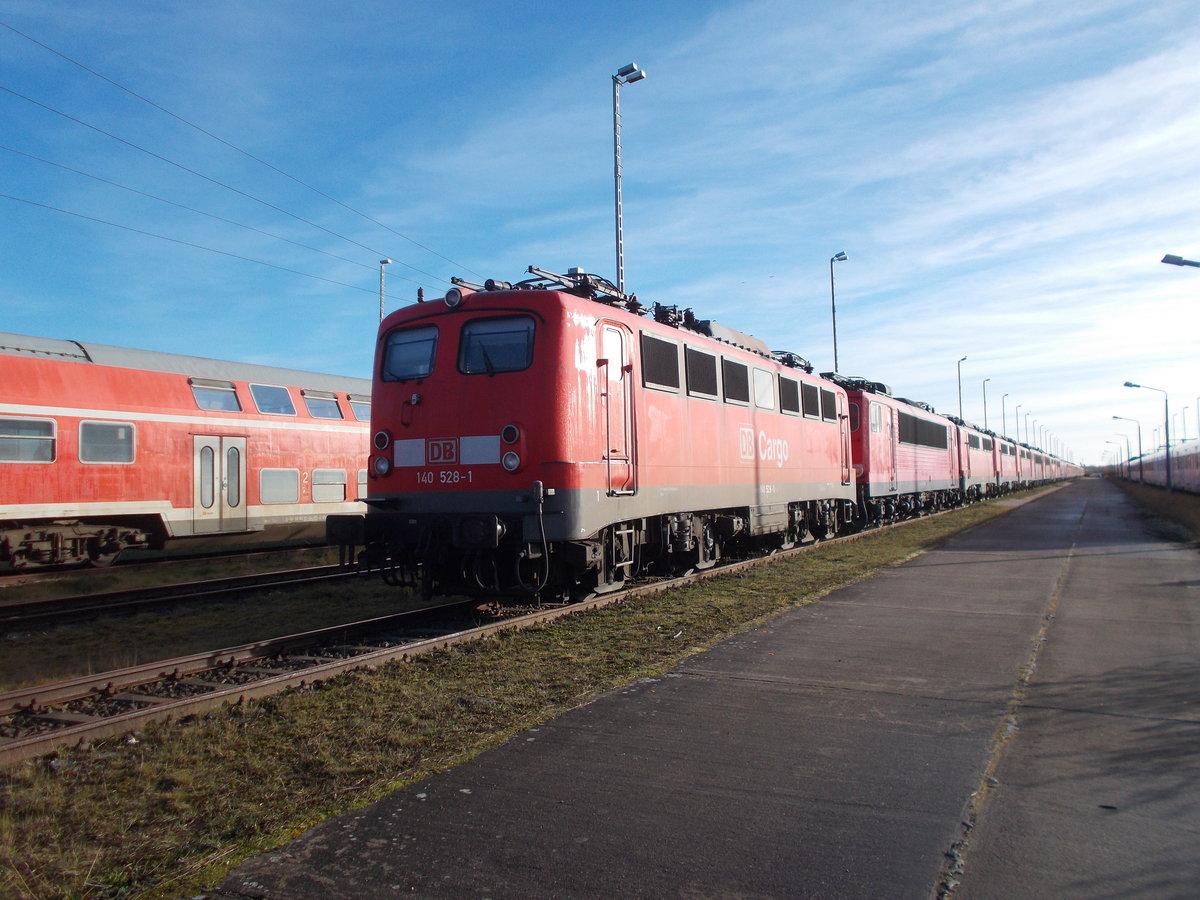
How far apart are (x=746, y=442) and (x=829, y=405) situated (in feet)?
18.5

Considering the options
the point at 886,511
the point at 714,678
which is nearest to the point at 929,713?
the point at 714,678

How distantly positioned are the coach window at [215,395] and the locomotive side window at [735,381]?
9685 mm

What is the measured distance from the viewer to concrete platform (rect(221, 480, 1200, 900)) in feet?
10.7

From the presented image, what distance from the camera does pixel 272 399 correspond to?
1736cm

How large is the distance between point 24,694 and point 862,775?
5.34m

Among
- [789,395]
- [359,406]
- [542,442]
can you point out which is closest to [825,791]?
[542,442]

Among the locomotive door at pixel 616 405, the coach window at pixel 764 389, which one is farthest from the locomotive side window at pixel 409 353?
the coach window at pixel 764 389

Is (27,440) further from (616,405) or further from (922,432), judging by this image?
(922,432)

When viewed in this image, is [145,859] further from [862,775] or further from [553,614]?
[553,614]

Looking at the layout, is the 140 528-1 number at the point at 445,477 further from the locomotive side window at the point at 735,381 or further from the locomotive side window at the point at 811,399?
the locomotive side window at the point at 811,399

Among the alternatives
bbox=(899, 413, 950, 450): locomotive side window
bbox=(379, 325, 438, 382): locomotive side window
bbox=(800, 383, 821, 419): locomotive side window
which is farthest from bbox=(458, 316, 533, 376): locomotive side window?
bbox=(899, 413, 950, 450): locomotive side window

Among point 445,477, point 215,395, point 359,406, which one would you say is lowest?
point 445,477

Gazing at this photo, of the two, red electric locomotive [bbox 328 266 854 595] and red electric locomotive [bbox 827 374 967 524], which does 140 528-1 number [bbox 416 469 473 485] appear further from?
red electric locomotive [bbox 827 374 967 524]

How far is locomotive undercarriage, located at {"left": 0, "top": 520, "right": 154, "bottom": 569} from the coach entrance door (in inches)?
38.5
